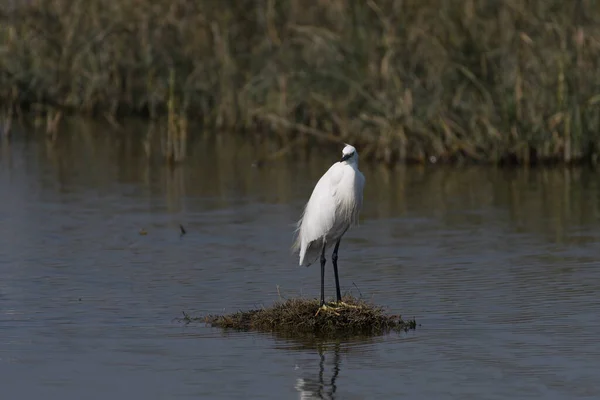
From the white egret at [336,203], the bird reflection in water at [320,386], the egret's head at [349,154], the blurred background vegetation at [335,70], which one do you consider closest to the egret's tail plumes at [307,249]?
the white egret at [336,203]

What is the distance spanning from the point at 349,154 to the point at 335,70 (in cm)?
1030

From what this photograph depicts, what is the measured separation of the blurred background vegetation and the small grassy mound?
337 inches

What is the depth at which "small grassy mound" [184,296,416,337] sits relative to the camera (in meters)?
9.62

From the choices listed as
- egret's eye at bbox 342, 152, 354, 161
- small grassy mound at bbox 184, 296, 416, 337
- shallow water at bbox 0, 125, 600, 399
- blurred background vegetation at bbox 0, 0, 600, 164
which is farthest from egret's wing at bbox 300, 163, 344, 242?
blurred background vegetation at bbox 0, 0, 600, 164

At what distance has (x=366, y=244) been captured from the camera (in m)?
13.8

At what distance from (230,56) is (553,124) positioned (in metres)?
6.33

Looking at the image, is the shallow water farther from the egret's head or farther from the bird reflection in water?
the egret's head

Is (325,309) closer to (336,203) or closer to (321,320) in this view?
(321,320)

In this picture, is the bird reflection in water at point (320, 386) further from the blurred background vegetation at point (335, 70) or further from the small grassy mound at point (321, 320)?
the blurred background vegetation at point (335, 70)

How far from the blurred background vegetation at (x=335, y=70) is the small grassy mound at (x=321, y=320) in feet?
28.1

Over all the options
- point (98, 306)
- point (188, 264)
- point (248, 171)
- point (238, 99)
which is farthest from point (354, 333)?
point (238, 99)

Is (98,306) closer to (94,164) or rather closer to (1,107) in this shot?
(94,164)

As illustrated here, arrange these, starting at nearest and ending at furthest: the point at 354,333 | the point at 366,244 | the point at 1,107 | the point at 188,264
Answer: the point at 354,333 → the point at 188,264 → the point at 366,244 → the point at 1,107

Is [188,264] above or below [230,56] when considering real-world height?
below
